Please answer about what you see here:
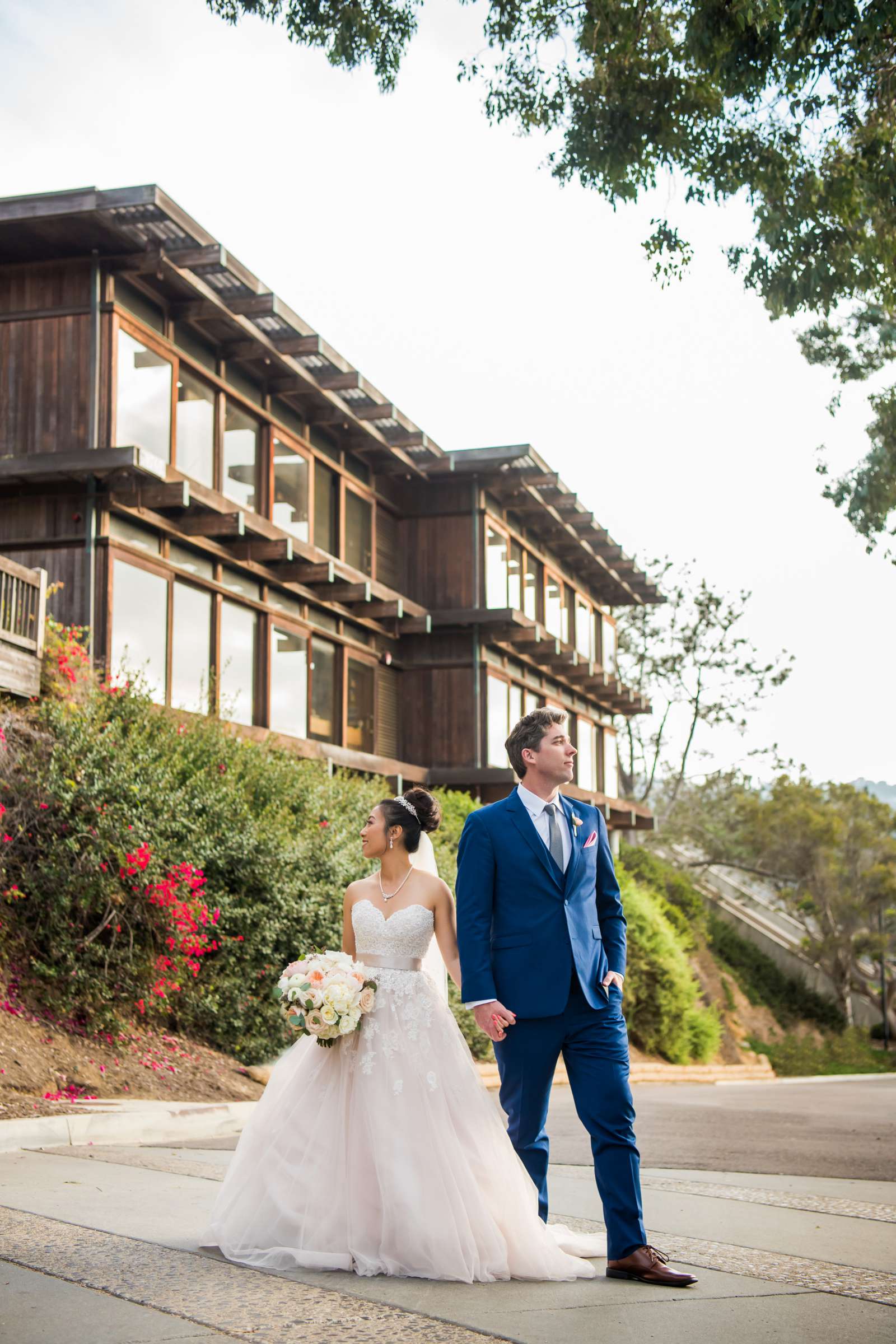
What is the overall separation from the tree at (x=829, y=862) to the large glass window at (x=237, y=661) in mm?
26060

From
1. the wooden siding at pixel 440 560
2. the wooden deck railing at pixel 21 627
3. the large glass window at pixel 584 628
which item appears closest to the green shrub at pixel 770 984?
the large glass window at pixel 584 628

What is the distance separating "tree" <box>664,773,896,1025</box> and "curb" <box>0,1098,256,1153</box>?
34.2m

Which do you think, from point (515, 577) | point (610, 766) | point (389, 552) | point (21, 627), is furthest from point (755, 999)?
point (21, 627)

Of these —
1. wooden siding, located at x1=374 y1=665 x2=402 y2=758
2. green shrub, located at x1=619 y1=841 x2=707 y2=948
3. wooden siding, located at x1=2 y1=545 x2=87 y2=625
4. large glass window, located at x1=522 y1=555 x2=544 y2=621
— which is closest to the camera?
wooden siding, located at x1=2 y1=545 x2=87 y2=625

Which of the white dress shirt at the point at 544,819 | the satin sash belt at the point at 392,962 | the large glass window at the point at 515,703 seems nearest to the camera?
the white dress shirt at the point at 544,819

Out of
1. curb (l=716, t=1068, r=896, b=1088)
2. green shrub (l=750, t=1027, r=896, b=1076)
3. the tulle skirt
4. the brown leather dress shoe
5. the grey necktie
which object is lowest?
green shrub (l=750, t=1027, r=896, b=1076)

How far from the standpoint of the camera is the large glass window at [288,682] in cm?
2389

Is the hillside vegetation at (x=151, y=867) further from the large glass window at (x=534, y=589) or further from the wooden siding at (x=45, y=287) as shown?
the large glass window at (x=534, y=589)

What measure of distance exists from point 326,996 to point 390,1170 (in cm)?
78

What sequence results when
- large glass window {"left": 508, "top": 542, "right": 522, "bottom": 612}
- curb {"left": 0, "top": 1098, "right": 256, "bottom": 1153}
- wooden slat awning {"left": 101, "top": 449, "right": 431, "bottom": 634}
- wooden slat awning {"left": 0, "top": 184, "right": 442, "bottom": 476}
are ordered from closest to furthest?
curb {"left": 0, "top": 1098, "right": 256, "bottom": 1153}
wooden slat awning {"left": 0, "top": 184, "right": 442, "bottom": 476}
wooden slat awning {"left": 101, "top": 449, "right": 431, "bottom": 634}
large glass window {"left": 508, "top": 542, "right": 522, "bottom": 612}

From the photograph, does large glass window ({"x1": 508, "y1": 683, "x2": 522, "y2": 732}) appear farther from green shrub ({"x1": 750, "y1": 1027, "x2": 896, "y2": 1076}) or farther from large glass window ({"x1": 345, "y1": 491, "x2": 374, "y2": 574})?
green shrub ({"x1": 750, "y1": 1027, "x2": 896, "y2": 1076})

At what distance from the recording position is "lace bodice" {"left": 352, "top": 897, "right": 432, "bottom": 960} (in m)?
6.42

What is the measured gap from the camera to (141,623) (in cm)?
1978

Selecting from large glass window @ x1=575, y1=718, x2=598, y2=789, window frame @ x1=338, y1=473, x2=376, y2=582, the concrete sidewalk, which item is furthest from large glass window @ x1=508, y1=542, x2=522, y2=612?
the concrete sidewalk
